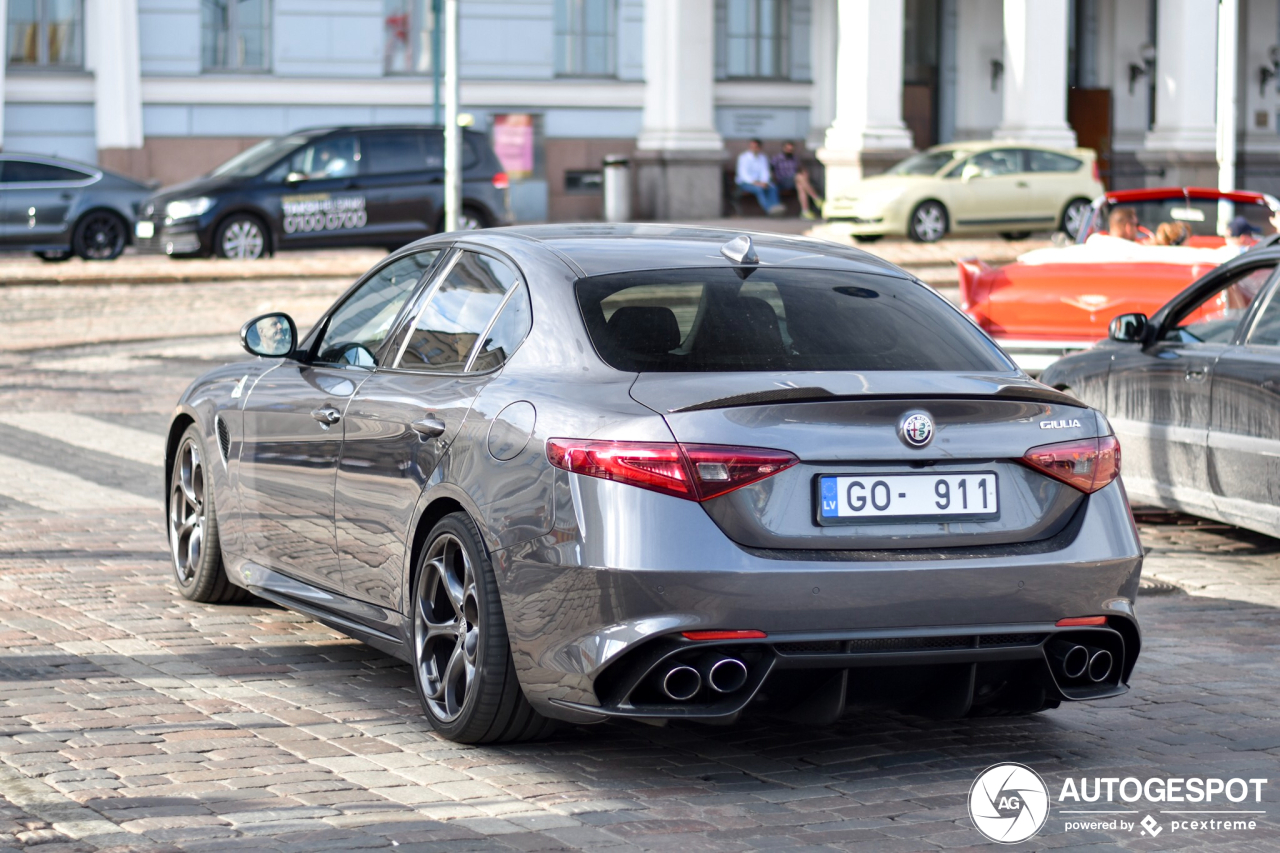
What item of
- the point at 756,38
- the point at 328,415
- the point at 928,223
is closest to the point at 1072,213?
the point at 928,223

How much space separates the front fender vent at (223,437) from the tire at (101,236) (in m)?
21.3

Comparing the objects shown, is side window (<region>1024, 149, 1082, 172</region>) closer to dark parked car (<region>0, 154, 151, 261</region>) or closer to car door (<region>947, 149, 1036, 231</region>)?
car door (<region>947, 149, 1036, 231</region>)

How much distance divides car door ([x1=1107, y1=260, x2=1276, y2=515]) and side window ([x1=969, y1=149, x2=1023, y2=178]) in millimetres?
21425

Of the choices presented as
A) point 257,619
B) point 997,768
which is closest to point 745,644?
point 997,768

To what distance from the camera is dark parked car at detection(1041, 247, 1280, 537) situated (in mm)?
8578

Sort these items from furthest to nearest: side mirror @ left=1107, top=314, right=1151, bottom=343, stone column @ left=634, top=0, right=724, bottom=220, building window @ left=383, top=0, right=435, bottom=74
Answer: stone column @ left=634, top=0, right=724, bottom=220
building window @ left=383, top=0, right=435, bottom=74
side mirror @ left=1107, top=314, right=1151, bottom=343

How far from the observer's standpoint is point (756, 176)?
36.3m

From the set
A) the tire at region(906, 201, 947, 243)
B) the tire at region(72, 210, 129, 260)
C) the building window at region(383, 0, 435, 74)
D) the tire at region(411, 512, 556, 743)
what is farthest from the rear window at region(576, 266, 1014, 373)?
the building window at region(383, 0, 435, 74)

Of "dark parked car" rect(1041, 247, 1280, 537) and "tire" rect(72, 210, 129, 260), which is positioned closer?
"dark parked car" rect(1041, 247, 1280, 537)

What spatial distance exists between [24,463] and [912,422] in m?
7.83

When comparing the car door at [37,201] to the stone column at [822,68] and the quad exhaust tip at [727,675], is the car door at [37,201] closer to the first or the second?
the stone column at [822,68]

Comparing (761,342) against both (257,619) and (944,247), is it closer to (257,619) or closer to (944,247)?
(257,619)

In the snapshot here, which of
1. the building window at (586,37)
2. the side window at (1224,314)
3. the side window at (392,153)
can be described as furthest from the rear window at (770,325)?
the building window at (586,37)

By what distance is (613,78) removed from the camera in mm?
36656
